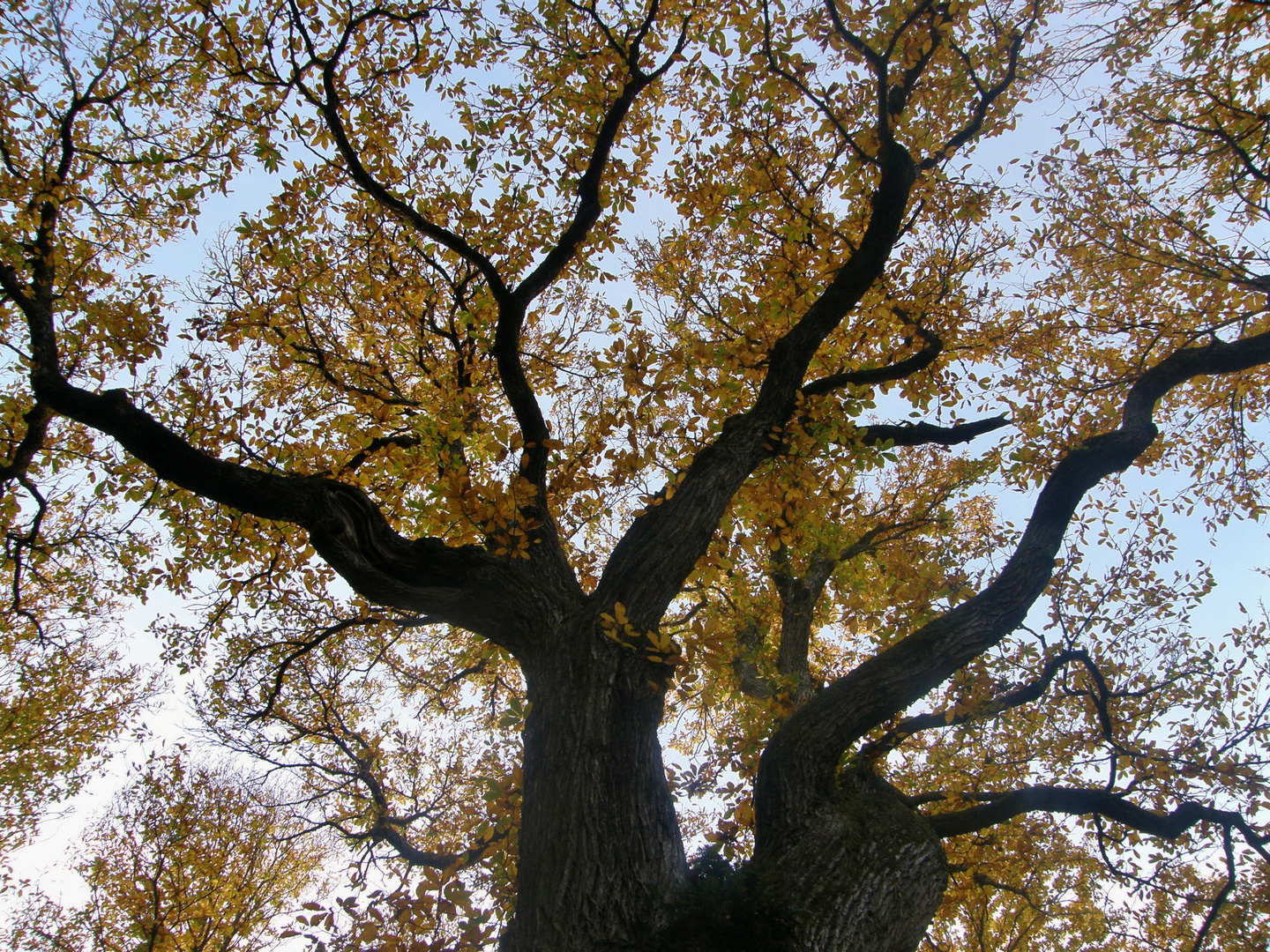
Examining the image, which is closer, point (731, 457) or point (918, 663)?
point (918, 663)

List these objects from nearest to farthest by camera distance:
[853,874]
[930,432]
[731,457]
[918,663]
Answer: [853,874] → [918,663] → [731,457] → [930,432]

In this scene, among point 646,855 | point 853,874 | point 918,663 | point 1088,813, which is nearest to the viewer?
point 646,855

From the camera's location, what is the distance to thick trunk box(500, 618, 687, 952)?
3000 mm

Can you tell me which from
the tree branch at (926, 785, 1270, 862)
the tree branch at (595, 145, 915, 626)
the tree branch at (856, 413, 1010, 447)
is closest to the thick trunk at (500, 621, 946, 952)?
the tree branch at (595, 145, 915, 626)

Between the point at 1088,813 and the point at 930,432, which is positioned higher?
the point at 930,432

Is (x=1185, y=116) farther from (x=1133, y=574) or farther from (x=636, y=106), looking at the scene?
(x=636, y=106)

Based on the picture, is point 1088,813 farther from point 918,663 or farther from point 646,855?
point 646,855

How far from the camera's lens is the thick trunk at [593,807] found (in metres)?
3.00

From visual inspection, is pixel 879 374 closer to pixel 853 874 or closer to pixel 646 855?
pixel 853 874

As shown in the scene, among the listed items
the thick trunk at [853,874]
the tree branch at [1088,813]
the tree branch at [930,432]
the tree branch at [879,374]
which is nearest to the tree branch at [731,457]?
the tree branch at [879,374]

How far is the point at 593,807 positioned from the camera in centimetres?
325

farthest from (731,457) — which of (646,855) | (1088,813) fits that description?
(1088,813)

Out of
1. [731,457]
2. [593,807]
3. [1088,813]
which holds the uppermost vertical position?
[731,457]

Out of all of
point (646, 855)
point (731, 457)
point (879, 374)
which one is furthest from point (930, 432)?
point (646, 855)
